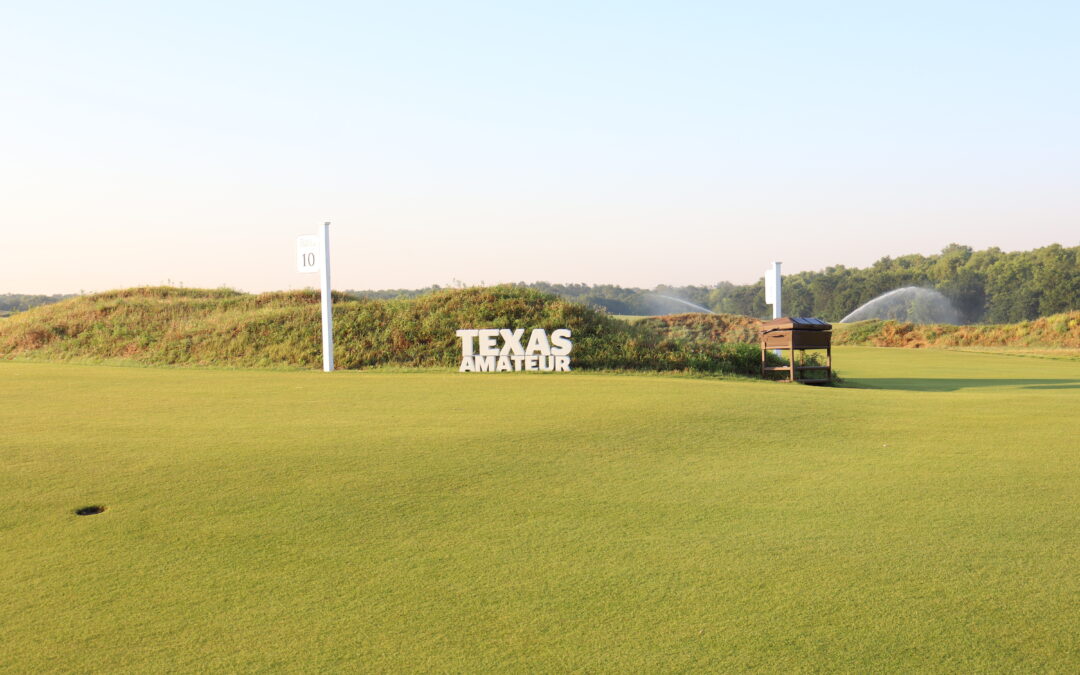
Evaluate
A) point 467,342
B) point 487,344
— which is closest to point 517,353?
point 487,344

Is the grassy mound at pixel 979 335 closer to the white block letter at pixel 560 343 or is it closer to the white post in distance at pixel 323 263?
the white block letter at pixel 560 343

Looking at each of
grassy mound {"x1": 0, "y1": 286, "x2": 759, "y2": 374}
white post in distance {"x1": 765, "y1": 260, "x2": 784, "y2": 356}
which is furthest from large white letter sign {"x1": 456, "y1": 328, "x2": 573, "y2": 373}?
white post in distance {"x1": 765, "y1": 260, "x2": 784, "y2": 356}

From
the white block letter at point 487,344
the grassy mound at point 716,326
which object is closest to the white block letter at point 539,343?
the white block letter at point 487,344

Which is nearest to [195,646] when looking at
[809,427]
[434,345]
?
[809,427]

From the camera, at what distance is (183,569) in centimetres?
497

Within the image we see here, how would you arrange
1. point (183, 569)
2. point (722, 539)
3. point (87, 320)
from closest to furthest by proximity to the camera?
point (183, 569), point (722, 539), point (87, 320)

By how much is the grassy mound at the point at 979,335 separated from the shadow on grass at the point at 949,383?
911 inches

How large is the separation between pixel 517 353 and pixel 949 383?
1056 cm

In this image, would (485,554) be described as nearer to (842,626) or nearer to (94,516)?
(842,626)

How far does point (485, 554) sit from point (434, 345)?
18.8 m

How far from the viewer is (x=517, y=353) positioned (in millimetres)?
20688

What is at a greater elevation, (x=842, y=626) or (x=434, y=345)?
(x=434, y=345)

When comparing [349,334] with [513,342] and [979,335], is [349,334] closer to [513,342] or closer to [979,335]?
[513,342]

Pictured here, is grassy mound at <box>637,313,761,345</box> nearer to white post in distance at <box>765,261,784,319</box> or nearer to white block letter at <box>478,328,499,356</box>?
white post in distance at <box>765,261,784,319</box>
